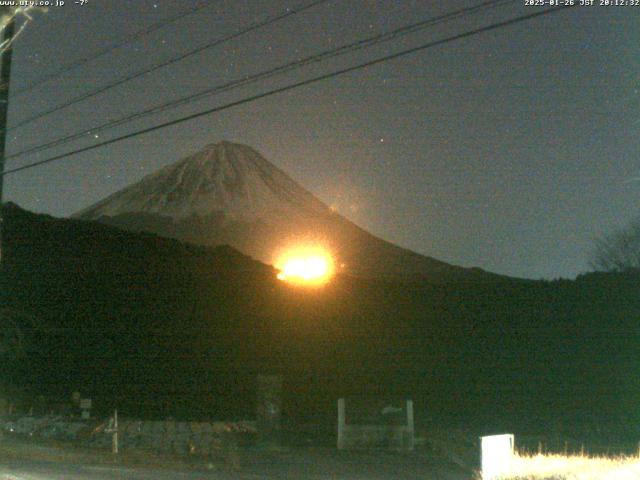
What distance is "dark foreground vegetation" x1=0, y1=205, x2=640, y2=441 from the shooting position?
86.4 feet

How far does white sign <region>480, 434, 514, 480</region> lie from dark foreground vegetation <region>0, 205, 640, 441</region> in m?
10.2

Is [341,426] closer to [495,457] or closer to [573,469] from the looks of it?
[495,457]

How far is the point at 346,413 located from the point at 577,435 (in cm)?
758

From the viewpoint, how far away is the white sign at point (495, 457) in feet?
44.7

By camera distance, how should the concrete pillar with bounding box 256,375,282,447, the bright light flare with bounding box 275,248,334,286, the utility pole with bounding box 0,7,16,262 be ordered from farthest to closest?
1. the bright light flare with bounding box 275,248,334,286
2. the concrete pillar with bounding box 256,375,282,447
3. the utility pole with bounding box 0,7,16,262

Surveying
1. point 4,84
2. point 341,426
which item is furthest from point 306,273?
point 4,84

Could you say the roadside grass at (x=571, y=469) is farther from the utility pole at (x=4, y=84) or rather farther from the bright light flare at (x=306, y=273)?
the bright light flare at (x=306, y=273)

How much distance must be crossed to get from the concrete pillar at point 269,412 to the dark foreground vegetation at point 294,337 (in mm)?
3282

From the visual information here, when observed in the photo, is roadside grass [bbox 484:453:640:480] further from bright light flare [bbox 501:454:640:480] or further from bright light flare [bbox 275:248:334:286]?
bright light flare [bbox 275:248:334:286]

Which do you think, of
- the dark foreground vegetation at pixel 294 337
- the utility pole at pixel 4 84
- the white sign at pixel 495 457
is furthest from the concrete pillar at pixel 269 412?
the utility pole at pixel 4 84

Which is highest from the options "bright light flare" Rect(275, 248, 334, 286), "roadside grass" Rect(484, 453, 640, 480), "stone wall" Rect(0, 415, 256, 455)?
"bright light flare" Rect(275, 248, 334, 286)

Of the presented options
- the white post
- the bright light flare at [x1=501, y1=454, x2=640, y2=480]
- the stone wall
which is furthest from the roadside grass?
the stone wall

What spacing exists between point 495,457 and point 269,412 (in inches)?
315

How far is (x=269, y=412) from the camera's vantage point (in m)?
20.8
